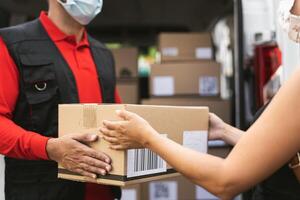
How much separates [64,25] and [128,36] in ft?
13.9

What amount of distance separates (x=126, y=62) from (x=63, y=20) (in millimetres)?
1651

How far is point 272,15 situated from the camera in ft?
8.13

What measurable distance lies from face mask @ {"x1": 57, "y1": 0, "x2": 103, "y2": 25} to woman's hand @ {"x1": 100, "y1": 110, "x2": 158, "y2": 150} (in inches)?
22.5

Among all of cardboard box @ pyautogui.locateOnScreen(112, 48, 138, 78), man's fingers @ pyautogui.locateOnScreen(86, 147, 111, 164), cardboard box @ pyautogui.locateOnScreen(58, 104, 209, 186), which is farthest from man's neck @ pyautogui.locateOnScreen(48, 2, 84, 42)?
cardboard box @ pyautogui.locateOnScreen(112, 48, 138, 78)

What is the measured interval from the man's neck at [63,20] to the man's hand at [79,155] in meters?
0.46

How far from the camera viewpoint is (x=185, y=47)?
3.02 m

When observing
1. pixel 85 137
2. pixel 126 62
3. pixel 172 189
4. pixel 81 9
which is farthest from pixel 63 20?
pixel 126 62

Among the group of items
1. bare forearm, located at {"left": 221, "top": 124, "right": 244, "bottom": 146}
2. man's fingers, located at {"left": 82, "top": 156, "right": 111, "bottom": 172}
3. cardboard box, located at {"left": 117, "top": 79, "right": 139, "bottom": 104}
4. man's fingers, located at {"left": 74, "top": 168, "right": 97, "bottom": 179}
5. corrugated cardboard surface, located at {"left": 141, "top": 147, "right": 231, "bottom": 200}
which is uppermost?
cardboard box, located at {"left": 117, "top": 79, "right": 139, "bottom": 104}

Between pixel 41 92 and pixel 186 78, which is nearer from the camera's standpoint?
pixel 41 92

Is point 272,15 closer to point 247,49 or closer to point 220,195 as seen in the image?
point 247,49

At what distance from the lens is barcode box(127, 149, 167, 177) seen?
1.23 m

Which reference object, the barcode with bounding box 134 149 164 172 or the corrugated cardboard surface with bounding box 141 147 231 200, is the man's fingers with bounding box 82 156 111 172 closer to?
the barcode with bounding box 134 149 164 172

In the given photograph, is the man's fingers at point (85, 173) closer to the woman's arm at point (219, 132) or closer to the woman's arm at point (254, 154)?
the woman's arm at point (254, 154)

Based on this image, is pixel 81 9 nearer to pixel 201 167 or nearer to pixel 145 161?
pixel 145 161
